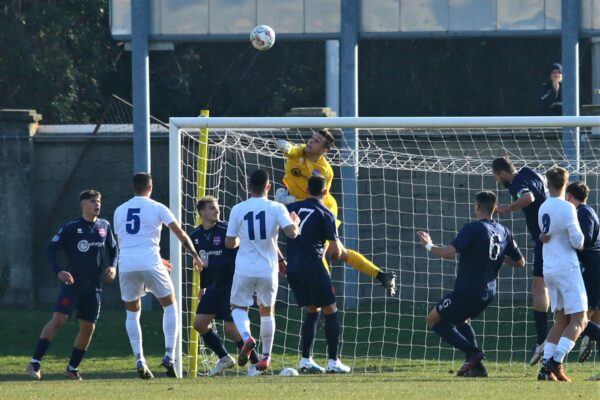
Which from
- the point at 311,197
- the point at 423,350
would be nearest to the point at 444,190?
the point at 423,350

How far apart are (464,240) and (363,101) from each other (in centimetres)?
2248

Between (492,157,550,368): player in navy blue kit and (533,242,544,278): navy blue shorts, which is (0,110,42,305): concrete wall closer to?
(492,157,550,368): player in navy blue kit

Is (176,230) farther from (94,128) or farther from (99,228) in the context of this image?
(94,128)

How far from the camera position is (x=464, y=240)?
1238 centimetres

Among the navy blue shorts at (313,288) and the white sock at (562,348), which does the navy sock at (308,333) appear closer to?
the navy blue shorts at (313,288)

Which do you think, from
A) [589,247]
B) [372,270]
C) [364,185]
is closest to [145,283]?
[372,270]

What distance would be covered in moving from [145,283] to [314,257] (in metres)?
1.55

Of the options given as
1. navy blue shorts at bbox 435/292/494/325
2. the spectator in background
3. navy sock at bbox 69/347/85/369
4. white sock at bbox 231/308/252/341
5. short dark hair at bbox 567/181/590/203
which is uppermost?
the spectator in background

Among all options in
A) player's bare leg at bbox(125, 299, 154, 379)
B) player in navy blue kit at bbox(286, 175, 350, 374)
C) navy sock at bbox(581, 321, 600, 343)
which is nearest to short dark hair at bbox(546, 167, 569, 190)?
navy sock at bbox(581, 321, 600, 343)

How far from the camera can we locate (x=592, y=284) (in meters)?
12.6

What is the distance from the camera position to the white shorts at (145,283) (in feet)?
40.9

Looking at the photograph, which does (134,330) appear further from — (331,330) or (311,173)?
(311,173)

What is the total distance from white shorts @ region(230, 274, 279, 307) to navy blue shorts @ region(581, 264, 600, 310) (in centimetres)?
278

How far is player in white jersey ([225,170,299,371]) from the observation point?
1235 cm
